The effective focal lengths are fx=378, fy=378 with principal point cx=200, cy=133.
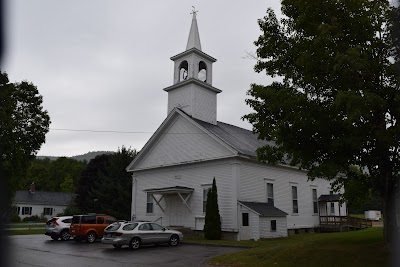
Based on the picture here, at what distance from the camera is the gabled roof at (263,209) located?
943 inches

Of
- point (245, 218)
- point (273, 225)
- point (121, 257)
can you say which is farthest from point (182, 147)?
point (121, 257)

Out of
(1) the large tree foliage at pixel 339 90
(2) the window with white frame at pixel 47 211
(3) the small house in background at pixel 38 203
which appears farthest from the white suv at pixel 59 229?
(2) the window with white frame at pixel 47 211

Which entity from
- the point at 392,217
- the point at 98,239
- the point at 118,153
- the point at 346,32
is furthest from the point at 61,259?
the point at 118,153

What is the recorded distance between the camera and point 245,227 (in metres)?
23.9

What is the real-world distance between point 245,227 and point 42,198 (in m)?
59.7

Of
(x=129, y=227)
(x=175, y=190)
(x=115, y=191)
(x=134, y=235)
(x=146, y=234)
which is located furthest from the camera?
(x=115, y=191)

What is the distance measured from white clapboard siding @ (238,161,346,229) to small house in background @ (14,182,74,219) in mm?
49665

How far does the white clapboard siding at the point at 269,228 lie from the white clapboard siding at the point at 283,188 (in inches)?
77.4

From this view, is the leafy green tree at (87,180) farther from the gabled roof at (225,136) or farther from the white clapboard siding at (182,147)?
the white clapboard siding at (182,147)

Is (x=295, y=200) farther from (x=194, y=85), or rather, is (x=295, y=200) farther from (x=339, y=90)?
(x=339, y=90)

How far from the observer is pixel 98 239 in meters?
24.2

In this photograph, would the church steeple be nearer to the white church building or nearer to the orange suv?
Answer: the white church building

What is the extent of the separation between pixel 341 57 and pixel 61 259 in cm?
1286

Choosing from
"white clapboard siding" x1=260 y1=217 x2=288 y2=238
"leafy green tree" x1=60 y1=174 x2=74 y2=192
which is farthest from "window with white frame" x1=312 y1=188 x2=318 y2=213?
"leafy green tree" x1=60 y1=174 x2=74 y2=192
